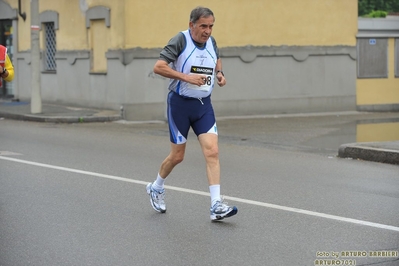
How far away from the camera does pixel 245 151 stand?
1428cm

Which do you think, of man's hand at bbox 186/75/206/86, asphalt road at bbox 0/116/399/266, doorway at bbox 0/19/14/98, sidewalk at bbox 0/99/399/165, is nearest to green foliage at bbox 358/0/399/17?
doorway at bbox 0/19/14/98

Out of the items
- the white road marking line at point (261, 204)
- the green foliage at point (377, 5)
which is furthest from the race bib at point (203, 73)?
the green foliage at point (377, 5)

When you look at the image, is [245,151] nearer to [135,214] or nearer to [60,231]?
[135,214]

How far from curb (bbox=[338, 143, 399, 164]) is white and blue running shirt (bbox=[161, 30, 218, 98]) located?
18.0ft

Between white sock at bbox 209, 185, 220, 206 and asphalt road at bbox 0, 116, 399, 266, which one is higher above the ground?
white sock at bbox 209, 185, 220, 206

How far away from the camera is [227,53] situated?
842 inches

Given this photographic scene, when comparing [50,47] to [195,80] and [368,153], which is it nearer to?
[368,153]

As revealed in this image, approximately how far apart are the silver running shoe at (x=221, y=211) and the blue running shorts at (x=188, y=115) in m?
0.67

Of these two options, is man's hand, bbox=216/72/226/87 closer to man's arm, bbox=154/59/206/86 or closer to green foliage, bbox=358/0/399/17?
man's arm, bbox=154/59/206/86

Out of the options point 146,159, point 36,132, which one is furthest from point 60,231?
point 36,132

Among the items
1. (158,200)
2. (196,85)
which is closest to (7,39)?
(158,200)

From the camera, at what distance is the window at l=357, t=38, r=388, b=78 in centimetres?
2309

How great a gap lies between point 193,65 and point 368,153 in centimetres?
596

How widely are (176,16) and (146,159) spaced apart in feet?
28.1
